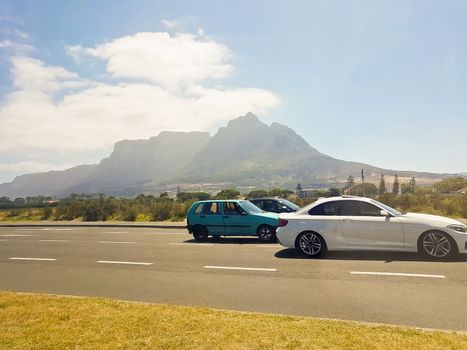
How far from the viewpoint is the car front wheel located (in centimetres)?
920

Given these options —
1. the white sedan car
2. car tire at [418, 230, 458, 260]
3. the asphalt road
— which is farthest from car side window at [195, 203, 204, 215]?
car tire at [418, 230, 458, 260]

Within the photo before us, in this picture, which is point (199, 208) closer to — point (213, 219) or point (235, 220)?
point (213, 219)

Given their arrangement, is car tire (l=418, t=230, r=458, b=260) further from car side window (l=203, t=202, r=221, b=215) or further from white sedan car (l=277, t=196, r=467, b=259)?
car side window (l=203, t=202, r=221, b=215)

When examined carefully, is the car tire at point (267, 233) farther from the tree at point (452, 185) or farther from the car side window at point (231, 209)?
the tree at point (452, 185)

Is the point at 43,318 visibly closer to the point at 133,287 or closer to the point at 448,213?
the point at 133,287

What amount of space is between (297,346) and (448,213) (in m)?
20.3

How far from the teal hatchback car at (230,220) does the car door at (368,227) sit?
3.74m

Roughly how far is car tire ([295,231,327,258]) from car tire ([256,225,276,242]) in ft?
10.2

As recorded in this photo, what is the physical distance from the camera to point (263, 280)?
316 inches

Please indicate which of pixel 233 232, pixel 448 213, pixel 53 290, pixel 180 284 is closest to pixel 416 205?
pixel 448 213

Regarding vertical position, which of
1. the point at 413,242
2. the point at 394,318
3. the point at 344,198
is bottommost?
the point at 394,318

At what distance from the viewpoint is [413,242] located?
370 inches

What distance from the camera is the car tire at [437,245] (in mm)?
9188

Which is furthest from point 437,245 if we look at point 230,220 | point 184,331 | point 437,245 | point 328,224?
point 184,331
